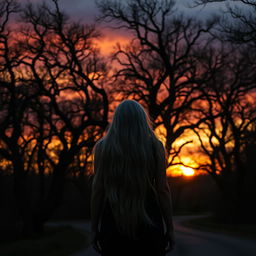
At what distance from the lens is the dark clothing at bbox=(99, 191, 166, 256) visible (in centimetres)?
386

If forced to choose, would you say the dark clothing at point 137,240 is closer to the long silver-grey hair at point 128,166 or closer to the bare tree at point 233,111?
the long silver-grey hair at point 128,166

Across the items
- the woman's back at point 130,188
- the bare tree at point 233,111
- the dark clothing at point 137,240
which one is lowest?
the dark clothing at point 137,240

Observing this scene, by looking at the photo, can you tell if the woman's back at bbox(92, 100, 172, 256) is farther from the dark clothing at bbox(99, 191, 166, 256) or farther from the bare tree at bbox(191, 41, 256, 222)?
the bare tree at bbox(191, 41, 256, 222)

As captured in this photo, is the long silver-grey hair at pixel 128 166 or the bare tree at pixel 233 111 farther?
the bare tree at pixel 233 111

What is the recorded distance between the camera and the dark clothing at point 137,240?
3859 mm

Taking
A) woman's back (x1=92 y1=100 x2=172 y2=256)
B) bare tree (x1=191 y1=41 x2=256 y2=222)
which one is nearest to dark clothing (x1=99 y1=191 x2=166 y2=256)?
woman's back (x1=92 y1=100 x2=172 y2=256)

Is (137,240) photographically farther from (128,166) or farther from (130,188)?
(128,166)

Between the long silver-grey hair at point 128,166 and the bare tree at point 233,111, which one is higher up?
the bare tree at point 233,111

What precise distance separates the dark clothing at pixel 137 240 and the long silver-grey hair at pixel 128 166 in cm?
6

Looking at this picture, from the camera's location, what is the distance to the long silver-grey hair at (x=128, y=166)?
12.7 ft

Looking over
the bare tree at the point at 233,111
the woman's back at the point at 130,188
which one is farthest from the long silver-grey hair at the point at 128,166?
the bare tree at the point at 233,111

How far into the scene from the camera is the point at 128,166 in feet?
12.9

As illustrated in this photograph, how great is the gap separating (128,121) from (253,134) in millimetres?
34814

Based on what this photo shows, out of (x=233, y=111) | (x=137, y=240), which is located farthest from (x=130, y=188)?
(x=233, y=111)
